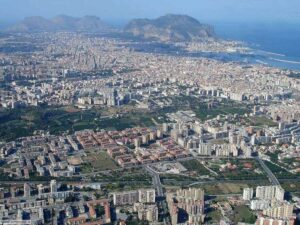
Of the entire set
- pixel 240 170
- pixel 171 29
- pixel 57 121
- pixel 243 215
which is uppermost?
pixel 171 29

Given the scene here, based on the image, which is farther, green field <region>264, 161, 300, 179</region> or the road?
green field <region>264, 161, 300, 179</region>

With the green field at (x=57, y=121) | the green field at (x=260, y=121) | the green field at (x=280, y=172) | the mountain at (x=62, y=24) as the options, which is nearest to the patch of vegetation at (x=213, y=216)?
the green field at (x=280, y=172)

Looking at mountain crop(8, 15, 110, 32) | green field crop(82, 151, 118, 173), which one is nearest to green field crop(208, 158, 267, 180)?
green field crop(82, 151, 118, 173)

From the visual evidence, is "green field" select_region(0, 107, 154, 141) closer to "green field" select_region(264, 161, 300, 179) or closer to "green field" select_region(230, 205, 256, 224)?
"green field" select_region(264, 161, 300, 179)

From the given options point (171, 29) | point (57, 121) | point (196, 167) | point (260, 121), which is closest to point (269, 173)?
point (196, 167)

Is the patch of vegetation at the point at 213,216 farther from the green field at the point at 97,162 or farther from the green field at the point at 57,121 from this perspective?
the green field at the point at 57,121

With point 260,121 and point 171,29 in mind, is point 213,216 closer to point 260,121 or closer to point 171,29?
point 260,121

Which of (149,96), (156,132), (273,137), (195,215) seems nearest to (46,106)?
(149,96)
